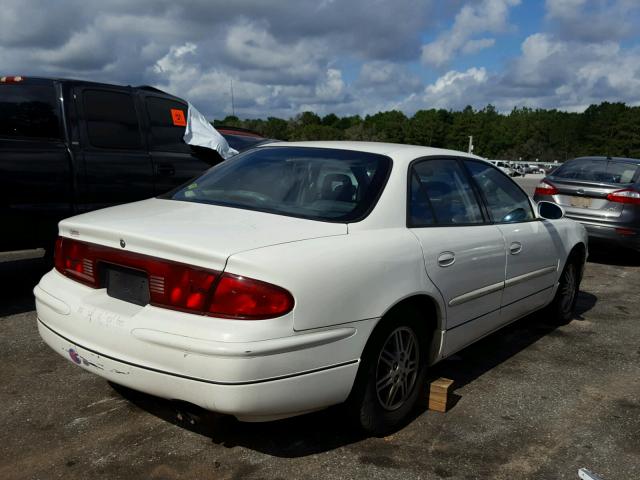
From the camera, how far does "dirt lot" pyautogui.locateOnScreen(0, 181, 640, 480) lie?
269 centimetres

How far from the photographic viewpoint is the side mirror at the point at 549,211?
179 inches

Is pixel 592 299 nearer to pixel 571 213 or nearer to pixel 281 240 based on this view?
pixel 571 213

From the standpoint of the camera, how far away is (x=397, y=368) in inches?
119

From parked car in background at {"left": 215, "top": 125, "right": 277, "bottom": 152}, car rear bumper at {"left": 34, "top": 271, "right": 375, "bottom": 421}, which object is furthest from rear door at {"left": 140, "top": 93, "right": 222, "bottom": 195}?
car rear bumper at {"left": 34, "top": 271, "right": 375, "bottom": 421}

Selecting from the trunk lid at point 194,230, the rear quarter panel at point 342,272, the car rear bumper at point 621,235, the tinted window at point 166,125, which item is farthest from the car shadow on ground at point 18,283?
the car rear bumper at point 621,235

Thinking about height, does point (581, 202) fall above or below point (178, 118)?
below

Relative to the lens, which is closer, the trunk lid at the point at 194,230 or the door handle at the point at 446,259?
the trunk lid at the point at 194,230

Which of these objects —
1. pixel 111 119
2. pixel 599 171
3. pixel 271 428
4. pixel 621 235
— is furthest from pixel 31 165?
pixel 599 171

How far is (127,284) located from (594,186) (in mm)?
6972

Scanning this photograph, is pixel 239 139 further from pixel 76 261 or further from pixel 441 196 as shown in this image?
pixel 76 261

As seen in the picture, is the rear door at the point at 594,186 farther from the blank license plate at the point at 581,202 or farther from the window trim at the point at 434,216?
the window trim at the point at 434,216

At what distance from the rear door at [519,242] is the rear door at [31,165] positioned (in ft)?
11.0

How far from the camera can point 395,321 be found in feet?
9.43

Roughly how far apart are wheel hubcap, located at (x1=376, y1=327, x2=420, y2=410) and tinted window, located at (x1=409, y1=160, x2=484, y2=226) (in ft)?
1.99
